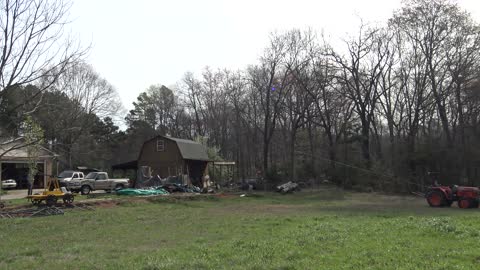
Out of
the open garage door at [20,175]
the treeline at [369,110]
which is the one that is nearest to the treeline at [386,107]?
the treeline at [369,110]

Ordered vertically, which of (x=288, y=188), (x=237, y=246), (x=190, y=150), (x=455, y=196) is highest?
(x=190, y=150)

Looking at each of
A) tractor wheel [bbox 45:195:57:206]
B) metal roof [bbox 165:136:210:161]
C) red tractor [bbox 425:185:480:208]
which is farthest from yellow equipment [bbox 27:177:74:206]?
red tractor [bbox 425:185:480:208]

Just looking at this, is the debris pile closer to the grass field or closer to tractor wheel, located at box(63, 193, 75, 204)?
tractor wheel, located at box(63, 193, 75, 204)

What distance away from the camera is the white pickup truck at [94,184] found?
38.0 m

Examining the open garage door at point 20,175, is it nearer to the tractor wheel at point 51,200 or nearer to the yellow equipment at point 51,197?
the yellow equipment at point 51,197

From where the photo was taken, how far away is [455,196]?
25797mm

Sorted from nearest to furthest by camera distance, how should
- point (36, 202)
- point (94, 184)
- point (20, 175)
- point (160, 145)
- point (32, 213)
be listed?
point (32, 213) < point (36, 202) < point (94, 184) < point (160, 145) < point (20, 175)

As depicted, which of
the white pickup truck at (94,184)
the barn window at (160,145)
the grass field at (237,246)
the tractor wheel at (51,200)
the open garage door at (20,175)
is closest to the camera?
the grass field at (237,246)

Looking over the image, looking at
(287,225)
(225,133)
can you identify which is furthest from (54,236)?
(225,133)

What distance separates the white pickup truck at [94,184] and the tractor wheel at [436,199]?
81.4 ft

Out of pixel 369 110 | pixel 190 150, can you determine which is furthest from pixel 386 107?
pixel 190 150

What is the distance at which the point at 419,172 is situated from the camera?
4125 centimetres

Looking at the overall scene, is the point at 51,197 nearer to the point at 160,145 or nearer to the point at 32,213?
the point at 32,213

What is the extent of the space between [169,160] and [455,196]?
27.5 m
